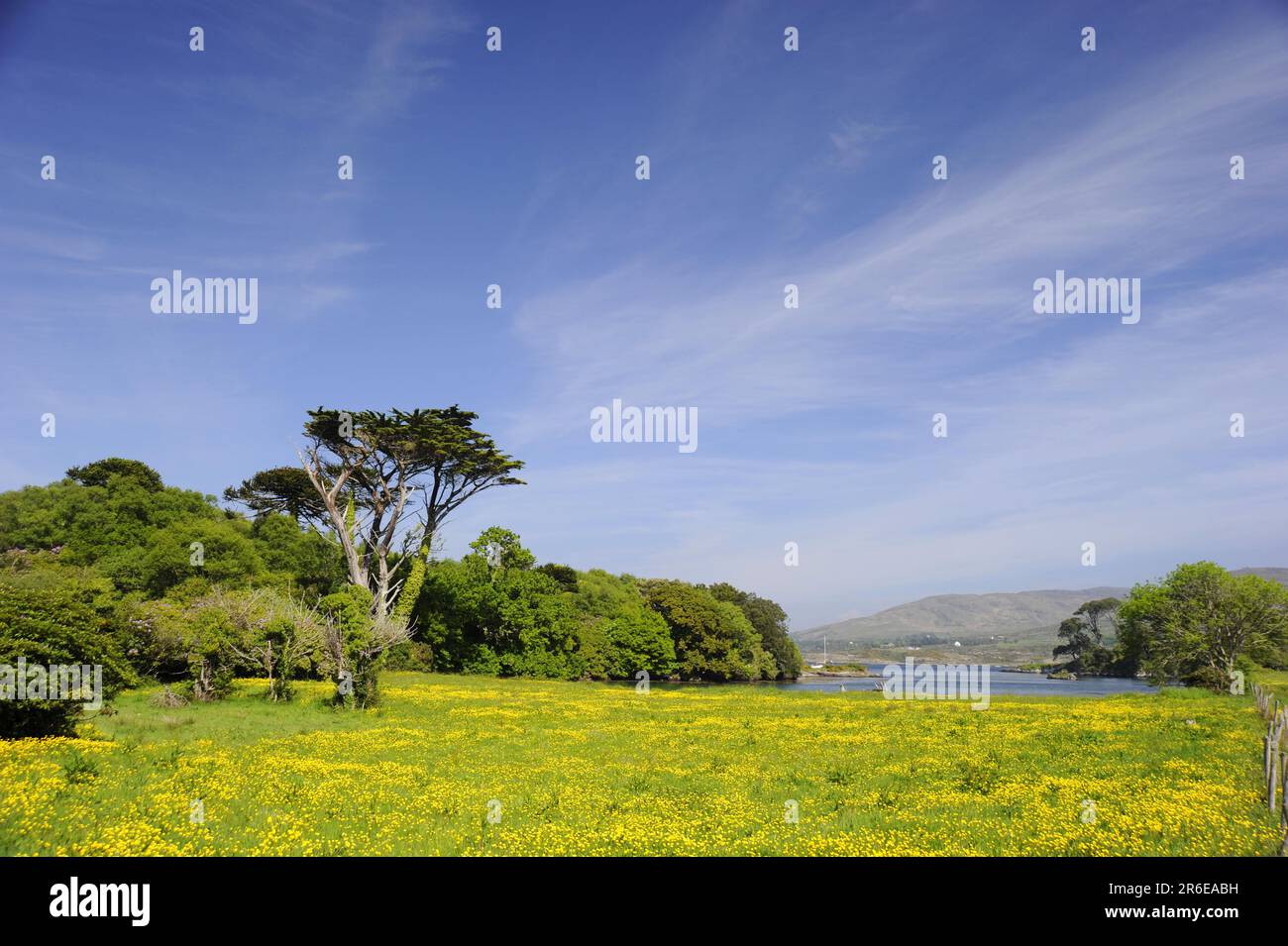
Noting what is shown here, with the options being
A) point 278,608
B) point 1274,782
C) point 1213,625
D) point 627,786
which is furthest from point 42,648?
point 1213,625

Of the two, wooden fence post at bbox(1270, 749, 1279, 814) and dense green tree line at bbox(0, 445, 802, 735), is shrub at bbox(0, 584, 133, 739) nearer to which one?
dense green tree line at bbox(0, 445, 802, 735)

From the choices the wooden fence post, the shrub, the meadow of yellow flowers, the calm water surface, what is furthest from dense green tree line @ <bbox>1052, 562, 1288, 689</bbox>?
the shrub

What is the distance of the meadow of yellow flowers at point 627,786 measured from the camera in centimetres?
→ 1095

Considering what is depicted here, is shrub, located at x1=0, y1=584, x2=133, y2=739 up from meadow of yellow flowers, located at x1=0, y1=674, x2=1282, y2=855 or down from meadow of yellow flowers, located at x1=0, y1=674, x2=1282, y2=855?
up

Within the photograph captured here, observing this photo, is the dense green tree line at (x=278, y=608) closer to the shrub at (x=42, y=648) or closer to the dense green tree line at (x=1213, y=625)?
the shrub at (x=42, y=648)

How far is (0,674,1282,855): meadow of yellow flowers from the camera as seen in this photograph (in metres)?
11.0

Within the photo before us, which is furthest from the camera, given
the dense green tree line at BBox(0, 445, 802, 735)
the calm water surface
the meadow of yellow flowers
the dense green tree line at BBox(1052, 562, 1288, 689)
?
the calm water surface

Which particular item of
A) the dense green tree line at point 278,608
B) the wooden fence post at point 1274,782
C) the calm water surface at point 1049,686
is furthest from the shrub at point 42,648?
the calm water surface at point 1049,686

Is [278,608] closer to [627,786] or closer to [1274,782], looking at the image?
[627,786]

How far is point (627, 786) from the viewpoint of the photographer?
629 inches

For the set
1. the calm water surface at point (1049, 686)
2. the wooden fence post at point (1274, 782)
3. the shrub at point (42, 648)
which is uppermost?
the shrub at point (42, 648)
